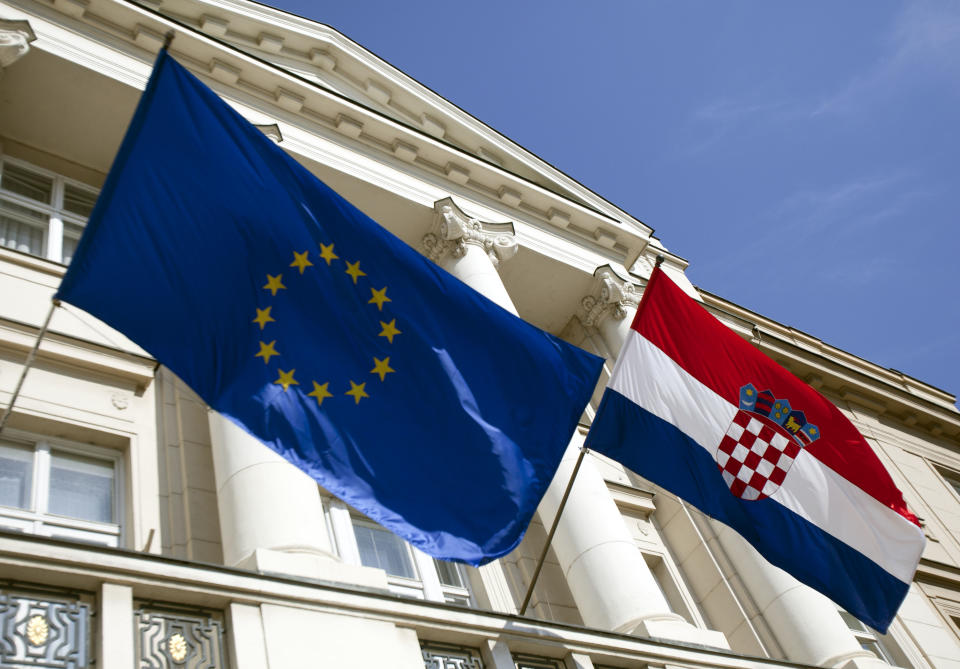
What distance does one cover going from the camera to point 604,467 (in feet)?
51.0

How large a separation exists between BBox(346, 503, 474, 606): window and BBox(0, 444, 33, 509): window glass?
332 centimetres

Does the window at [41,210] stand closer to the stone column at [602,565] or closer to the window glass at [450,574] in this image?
the window glass at [450,574]

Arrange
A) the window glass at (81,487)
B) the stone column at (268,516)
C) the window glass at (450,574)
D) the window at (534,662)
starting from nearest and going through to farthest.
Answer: the stone column at (268,516) < the window at (534,662) < the window glass at (81,487) < the window glass at (450,574)

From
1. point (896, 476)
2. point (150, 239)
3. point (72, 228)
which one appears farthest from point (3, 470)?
point (896, 476)

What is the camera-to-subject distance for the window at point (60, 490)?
866 centimetres

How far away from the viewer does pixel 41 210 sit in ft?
42.6

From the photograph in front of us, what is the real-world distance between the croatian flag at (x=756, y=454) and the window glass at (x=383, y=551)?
299cm

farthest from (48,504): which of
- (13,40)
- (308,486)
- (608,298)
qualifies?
(608,298)

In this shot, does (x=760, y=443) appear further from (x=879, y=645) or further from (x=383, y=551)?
(x=879, y=645)

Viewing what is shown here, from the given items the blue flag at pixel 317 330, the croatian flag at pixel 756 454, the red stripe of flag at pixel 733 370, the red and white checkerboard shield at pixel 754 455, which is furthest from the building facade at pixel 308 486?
the red stripe of flag at pixel 733 370

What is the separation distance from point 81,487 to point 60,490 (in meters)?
0.29

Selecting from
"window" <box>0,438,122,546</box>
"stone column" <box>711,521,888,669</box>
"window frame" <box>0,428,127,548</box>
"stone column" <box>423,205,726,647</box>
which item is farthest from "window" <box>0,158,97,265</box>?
"stone column" <box>711,521,888,669</box>

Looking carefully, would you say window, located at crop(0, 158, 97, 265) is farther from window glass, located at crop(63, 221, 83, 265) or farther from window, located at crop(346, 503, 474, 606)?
window, located at crop(346, 503, 474, 606)

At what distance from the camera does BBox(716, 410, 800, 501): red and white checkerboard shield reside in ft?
34.6
